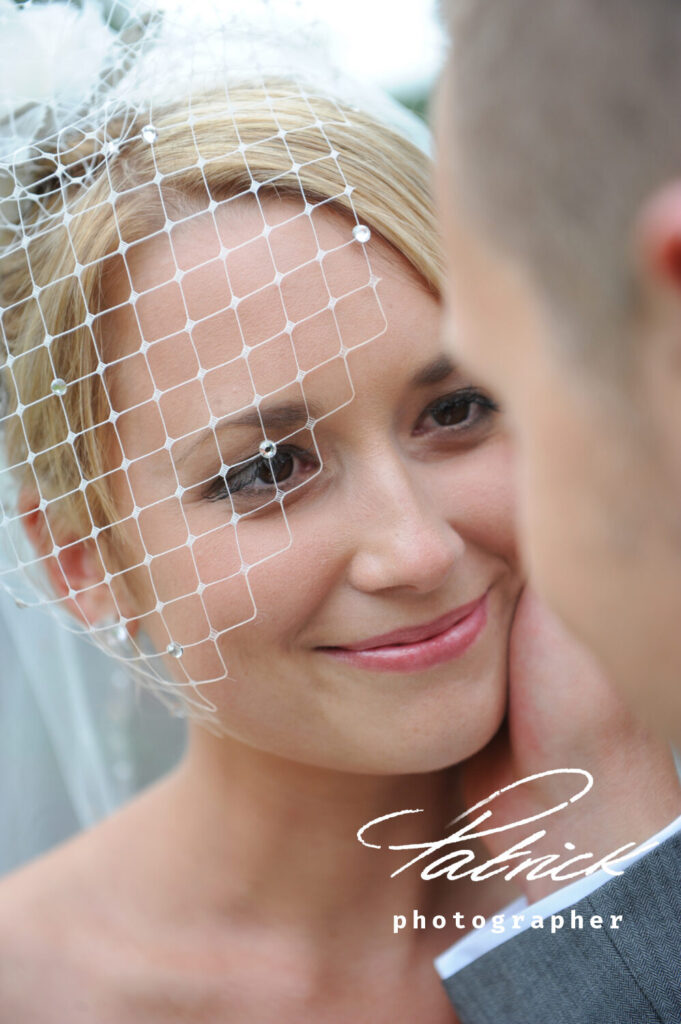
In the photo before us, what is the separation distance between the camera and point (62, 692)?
276cm

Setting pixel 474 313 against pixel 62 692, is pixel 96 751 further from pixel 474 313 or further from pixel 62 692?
pixel 474 313

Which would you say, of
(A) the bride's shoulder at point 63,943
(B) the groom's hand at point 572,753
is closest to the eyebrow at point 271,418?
(B) the groom's hand at point 572,753

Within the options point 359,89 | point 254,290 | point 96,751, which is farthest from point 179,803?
point 359,89

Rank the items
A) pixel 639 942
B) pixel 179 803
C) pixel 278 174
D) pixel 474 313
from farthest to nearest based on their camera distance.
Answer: pixel 179 803 → pixel 278 174 → pixel 639 942 → pixel 474 313

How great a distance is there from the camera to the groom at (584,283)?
0.84m

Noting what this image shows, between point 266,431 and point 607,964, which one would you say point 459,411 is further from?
point 607,964

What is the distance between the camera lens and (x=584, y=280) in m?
0.89

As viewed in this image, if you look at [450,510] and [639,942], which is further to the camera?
[450,510]

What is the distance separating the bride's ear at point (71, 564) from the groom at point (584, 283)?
3.50 feet

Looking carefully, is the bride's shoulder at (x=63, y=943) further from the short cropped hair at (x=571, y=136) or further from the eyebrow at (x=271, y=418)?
the short cropped hair at (x=571, y=136)

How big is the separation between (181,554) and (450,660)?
1.59 feet

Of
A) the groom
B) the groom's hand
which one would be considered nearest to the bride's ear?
the groom's hand

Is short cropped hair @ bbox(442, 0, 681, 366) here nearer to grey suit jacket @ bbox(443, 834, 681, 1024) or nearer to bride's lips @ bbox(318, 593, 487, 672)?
bride's lips @ bbox(318, 593, 487, 672)

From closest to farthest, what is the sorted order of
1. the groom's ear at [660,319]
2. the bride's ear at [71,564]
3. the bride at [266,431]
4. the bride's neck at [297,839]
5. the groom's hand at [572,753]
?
the groom's ear at [660,319] → the bride at [266,431] → the groom's hand at [572,753] → the bride's ear at [71,564] → the bride's neck at [297,839]
